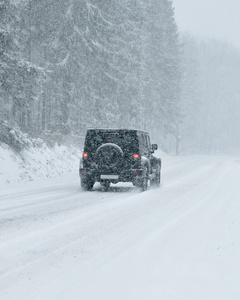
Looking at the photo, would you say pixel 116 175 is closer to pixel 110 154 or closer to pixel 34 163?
pixel 110 154

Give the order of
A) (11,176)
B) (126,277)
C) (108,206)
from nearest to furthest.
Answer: (126,277), (108,206), (11,176)

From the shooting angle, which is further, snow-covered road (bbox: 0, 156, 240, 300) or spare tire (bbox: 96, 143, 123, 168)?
spare tire (bbox: 96, 143, 123, 168)

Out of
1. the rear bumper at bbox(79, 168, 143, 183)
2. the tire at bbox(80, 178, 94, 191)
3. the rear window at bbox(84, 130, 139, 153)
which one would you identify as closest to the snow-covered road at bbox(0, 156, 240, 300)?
the rear bumper at bbox(79, 168, 143, 183)

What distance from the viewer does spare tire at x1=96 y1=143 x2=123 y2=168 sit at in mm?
14555

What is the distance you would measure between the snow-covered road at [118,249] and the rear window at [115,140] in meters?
3.13

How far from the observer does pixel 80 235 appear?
7164 millimetres

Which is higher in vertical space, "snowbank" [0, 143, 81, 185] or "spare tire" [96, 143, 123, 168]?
"spare tire" [96, 143, 123, 168]

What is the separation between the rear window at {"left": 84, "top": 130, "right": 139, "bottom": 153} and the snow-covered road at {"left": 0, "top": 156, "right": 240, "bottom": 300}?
3.13 meters

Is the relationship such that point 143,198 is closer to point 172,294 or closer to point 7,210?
point 7,210

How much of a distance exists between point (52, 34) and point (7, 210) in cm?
2025

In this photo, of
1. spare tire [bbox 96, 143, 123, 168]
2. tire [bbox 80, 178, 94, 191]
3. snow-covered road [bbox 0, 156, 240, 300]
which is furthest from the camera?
tire [bbox 80, 178, 94, 191]

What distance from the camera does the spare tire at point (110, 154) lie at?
47.8 feet

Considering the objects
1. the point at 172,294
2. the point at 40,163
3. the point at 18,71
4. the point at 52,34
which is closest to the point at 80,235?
the point at 172,294

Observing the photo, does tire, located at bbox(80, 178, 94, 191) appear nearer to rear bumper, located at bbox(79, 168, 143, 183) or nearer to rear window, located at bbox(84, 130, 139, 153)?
rear bumper, located at bbox(79, 168, 143, 183)
